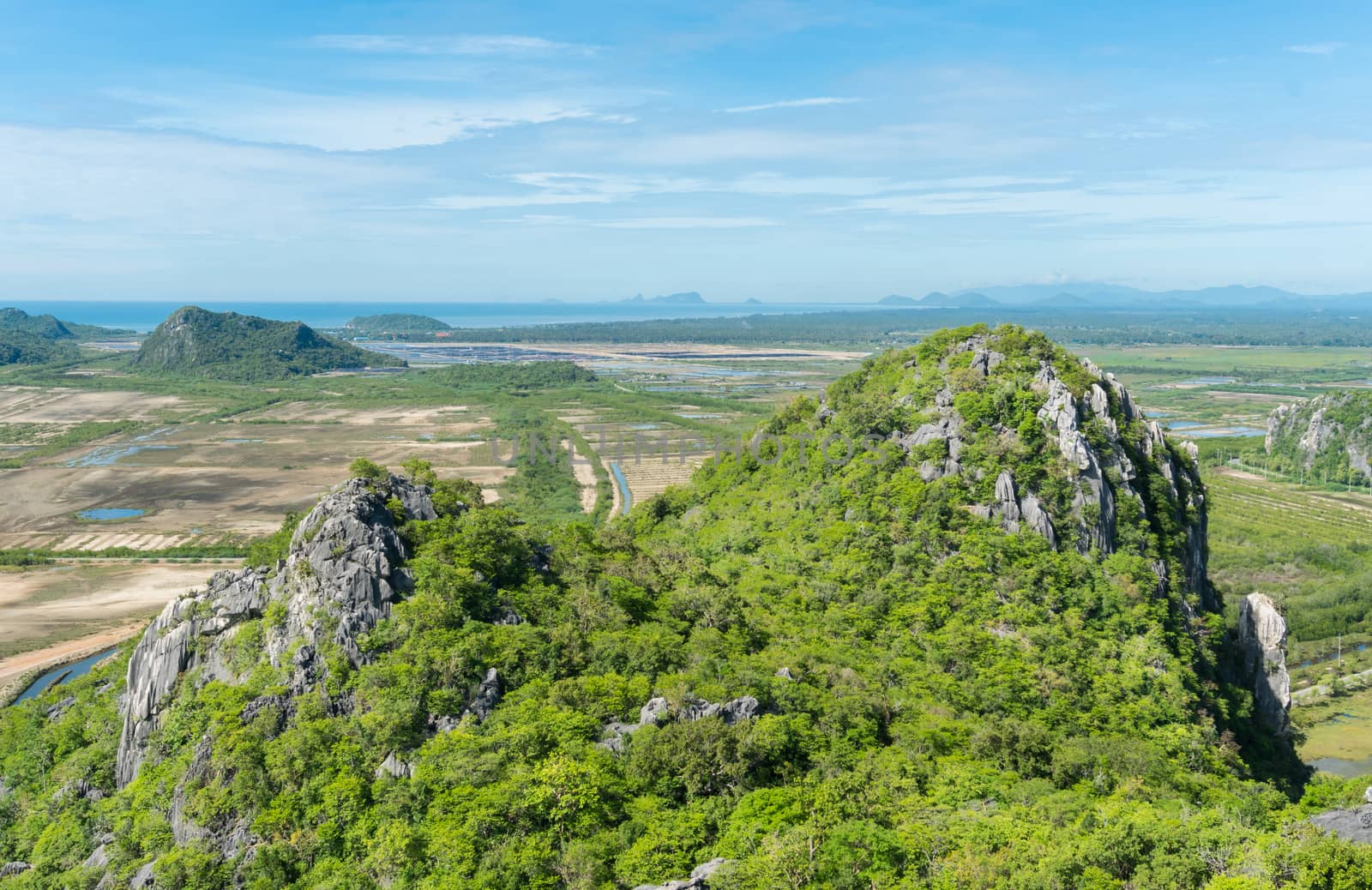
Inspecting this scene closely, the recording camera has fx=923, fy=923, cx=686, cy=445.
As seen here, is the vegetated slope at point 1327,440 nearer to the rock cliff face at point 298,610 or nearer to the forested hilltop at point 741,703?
the forested hilltop at point 741,703

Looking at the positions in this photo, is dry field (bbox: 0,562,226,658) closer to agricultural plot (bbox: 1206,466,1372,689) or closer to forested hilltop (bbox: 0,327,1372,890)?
forested hilltop (bbox: 0,327,1372,890)

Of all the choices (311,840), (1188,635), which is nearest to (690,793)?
(311,840)

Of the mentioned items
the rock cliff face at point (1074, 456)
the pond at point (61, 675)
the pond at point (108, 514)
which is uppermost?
the rock cliff face at point (1074, 456)

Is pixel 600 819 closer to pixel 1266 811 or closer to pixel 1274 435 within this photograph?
pixel 1266 811

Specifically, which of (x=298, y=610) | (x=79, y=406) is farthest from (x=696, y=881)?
(x=79, y=406)

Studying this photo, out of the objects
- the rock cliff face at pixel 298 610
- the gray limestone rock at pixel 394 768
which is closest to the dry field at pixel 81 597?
the rock cliff face at pixel 298 610

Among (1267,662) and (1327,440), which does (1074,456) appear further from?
(1327,440)
